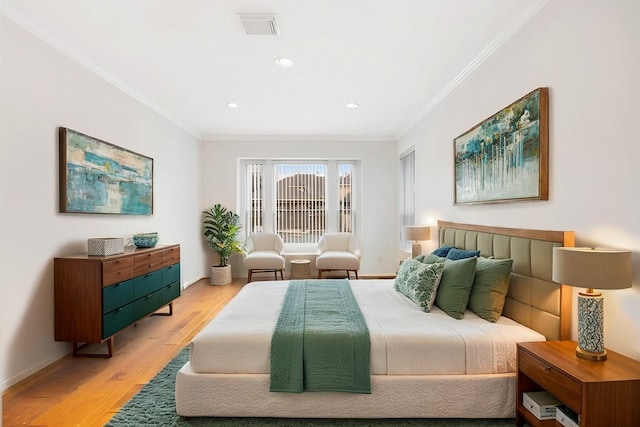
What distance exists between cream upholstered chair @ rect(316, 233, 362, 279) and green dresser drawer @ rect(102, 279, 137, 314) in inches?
112

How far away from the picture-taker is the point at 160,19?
2.31m

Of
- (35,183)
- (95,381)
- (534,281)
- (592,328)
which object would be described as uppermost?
(35,183)

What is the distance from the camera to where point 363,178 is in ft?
19.6

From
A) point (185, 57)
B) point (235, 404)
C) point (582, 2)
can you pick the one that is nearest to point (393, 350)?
point (235, 404)

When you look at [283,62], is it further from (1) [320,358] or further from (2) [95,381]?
(2) [95,381]

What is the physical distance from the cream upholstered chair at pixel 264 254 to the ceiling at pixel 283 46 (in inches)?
90.6

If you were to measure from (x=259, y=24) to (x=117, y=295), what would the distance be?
246 cm

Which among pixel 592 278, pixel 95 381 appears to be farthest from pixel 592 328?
pixel 95 381

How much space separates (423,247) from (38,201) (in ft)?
13.3

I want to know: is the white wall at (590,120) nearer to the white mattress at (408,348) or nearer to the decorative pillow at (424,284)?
the white mattress at (408,348)

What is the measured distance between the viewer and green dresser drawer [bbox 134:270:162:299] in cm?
307

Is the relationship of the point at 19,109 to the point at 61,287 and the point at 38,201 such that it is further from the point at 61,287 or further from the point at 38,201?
the point at 61,287

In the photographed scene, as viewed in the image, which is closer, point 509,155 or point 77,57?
point 509,155

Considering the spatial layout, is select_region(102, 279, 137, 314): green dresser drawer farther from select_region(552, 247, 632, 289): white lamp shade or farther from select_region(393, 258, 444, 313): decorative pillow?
select_region(552, 247, 632, 289): white lamp shade
